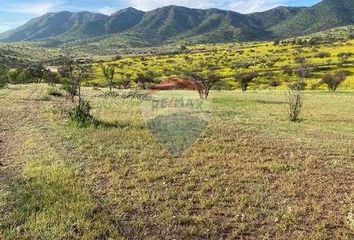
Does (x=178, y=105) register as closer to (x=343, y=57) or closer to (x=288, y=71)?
(x=288, y=71)

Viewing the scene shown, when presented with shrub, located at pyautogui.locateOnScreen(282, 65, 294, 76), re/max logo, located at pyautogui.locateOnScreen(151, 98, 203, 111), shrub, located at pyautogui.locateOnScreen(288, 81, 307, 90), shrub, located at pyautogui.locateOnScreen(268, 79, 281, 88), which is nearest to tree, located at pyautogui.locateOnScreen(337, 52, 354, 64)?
shrub, located at pyautogui.locateOnScreen(282, 65, 294, 76)

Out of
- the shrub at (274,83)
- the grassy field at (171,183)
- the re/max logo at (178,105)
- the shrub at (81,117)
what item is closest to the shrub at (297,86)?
the shrub at (274,83)

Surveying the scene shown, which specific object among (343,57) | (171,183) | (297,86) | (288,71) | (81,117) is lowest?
(288,71)

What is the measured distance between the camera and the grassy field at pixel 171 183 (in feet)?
32.9

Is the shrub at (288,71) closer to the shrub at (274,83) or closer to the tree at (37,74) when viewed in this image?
the shrub at (274,83)

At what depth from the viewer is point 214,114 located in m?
26.1

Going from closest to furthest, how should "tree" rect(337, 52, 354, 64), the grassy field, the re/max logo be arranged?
1. the grassy field
2. the re/max logo
3. "tree" rect(337, 52, 354, 64)

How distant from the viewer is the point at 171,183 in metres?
12.7

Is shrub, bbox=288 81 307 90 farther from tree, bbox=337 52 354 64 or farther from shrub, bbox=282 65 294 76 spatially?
tree, bbox=337 52 354 64

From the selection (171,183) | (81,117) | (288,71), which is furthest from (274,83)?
(171,183)

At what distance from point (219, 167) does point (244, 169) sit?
27.8 inches

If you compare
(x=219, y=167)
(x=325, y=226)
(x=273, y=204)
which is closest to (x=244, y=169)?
(x=219, y=167)

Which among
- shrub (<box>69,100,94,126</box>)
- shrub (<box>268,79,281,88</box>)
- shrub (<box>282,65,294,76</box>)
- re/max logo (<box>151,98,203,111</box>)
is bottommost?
shrub (<box>268,79,281,88</box>)

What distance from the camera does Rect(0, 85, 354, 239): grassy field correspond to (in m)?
10.0
